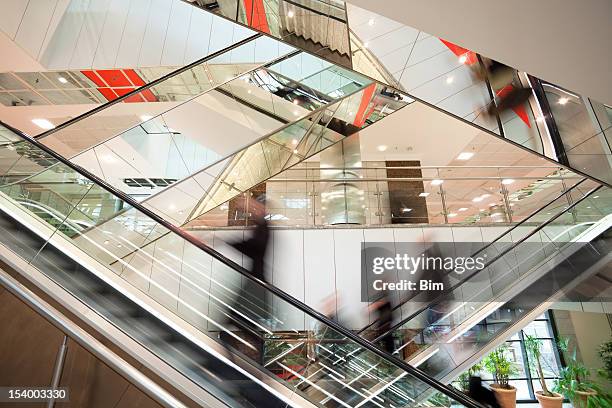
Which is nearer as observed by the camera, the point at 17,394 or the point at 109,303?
the point at 17,394

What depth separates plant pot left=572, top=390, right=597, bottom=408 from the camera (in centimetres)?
645

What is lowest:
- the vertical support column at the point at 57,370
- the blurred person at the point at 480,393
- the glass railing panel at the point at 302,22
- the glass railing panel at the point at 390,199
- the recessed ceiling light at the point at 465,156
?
the blurred person at the point at 480,393

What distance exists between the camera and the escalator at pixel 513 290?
4820 mm

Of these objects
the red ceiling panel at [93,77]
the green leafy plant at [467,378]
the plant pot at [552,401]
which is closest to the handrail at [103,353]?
the red ceiling panel at [93,77]

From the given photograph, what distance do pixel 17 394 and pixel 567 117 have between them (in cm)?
412

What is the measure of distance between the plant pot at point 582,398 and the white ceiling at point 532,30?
24.3ft

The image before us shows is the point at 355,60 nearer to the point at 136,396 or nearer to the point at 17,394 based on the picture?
the point at 136,396

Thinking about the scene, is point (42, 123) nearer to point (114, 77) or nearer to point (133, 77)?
point (114, 77)

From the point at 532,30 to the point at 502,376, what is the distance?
910cm

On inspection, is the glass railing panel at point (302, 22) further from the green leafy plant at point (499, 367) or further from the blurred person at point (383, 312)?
the green leafy plant at point (499, 367)

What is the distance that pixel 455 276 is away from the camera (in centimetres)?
683

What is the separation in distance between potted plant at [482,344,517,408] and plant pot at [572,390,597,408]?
1.31 meters

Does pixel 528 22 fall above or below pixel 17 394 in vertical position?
above

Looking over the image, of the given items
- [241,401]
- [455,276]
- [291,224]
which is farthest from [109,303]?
[455,276]
